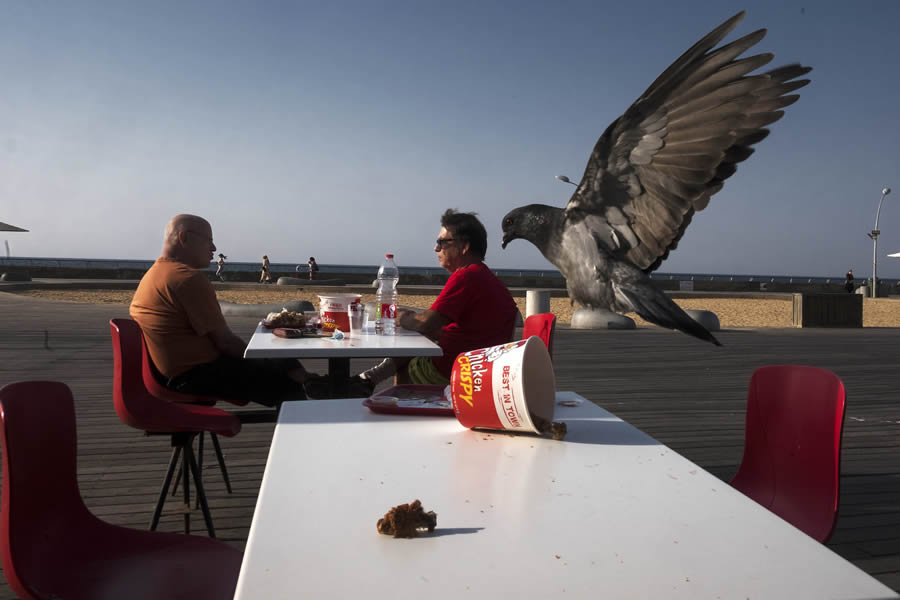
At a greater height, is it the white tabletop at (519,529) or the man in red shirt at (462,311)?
the man in red shirt at (462,311)

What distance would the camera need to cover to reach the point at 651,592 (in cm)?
70

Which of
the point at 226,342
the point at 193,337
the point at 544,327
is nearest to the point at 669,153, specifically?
the point at 544,327

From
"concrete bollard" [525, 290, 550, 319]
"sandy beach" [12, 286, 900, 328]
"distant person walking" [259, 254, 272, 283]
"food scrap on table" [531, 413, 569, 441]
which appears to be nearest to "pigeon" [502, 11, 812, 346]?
"food scrap on table" [531, 413, 569, 441]

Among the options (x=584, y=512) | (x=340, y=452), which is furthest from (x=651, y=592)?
(x=340, y=452)

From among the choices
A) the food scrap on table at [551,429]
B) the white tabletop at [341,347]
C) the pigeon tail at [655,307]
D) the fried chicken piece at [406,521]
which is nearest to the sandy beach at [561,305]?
the pigeon tail at [655,307]

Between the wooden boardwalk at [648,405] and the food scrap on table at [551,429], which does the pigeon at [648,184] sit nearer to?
the wooden boardwalk at [648,405]

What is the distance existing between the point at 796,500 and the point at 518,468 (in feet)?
3.15

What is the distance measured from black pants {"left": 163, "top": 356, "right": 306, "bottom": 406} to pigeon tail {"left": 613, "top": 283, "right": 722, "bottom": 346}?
164cm

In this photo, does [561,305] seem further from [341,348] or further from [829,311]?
[341,348]

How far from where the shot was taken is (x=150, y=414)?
7.41ft

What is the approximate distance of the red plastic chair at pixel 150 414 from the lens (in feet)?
7.27

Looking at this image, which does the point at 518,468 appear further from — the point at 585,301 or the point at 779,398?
the point at 585,301

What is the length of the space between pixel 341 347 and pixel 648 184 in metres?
2.09

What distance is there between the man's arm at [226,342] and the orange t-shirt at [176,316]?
0.08 ft
